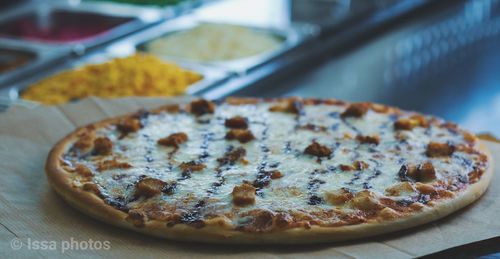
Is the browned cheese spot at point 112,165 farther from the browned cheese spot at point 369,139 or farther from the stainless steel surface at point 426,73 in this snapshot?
the stainless steel surface at point 426,73

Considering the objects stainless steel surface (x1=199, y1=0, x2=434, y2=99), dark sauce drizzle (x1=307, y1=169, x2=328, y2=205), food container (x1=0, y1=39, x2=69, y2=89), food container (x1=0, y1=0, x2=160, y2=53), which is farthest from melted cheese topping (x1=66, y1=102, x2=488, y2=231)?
food container (x1=0, y1=0, x2=160, y2=53)

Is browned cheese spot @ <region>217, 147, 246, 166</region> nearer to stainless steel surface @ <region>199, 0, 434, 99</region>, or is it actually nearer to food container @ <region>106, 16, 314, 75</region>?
stainless steel surface @ <region>199, 0, 434, 99</region>

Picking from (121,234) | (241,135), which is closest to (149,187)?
(121,234)

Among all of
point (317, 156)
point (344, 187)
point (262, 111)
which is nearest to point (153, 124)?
point (262, 111)

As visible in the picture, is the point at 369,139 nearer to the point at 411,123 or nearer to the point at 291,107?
the point at 411,123

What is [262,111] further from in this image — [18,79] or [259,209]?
[18,79]

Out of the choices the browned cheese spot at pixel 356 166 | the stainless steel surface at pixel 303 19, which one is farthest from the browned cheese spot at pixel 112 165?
the stainless steel surface at pixel 303 19
